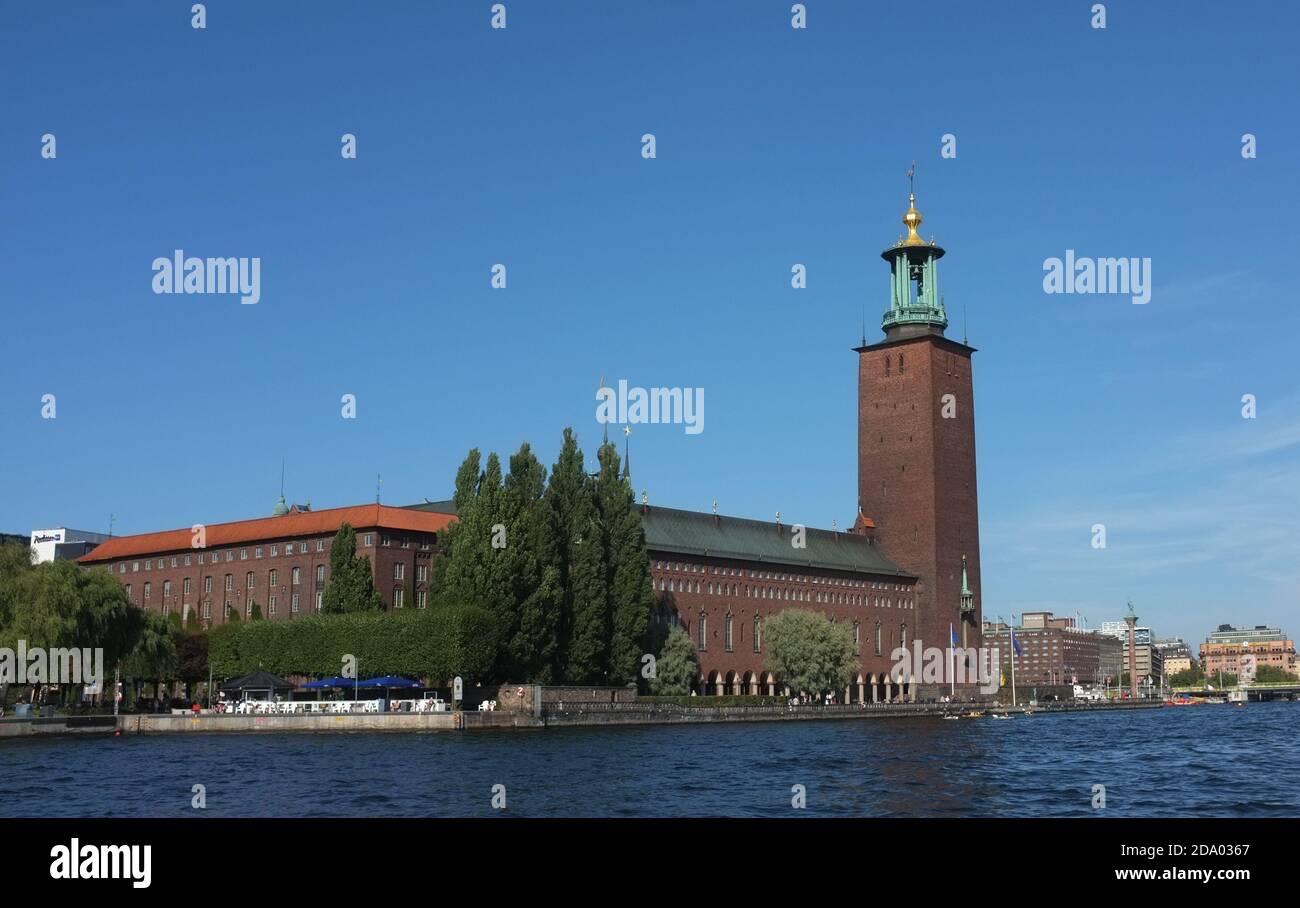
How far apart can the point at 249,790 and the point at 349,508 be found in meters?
57.2

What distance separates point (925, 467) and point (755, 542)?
15.9 meters

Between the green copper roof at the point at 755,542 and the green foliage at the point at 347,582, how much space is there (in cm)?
2720

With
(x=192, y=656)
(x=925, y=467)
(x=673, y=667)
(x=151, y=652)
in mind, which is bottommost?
(x=673, y=667)

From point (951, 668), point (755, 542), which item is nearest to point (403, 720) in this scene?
point (755, 542)

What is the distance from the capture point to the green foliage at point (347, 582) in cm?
7519

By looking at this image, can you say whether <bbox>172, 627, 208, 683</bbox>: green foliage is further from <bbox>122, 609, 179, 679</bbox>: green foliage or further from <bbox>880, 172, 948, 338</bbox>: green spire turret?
<bbox>880, 172, 948, 338</bbox>: green spire turret

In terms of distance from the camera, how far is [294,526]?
8806cm

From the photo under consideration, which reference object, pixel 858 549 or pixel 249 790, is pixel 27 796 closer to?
pixel 249 790

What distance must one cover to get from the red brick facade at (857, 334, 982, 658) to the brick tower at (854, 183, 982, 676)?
0.28ft

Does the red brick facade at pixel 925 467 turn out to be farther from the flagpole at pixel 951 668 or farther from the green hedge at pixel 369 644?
the green hedge at pixel 369 644

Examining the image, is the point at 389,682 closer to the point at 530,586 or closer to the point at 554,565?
the point at 530,586

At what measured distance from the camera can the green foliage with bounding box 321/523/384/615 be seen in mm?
75188

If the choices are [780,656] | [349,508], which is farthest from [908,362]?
[349,508]
